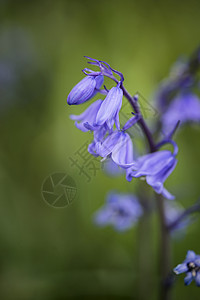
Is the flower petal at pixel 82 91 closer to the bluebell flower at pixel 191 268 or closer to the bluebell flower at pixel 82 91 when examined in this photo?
the bluebell flower at pixel 82 91

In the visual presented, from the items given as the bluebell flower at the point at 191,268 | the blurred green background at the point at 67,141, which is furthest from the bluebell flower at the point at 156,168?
the blurred green background at the point at 67,141

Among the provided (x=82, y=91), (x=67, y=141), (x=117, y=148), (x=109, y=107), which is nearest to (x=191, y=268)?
(x=117, y=148)

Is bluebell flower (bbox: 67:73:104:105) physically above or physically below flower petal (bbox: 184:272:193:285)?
above

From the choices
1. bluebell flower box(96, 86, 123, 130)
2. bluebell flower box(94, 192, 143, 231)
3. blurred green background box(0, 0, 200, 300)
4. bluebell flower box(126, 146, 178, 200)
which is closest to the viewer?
bluebell flower box(96, 86, 123, 130)

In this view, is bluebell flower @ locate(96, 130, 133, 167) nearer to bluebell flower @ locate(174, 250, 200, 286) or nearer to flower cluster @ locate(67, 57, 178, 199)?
flower cluster @ locate(67, 57, 178, 199)

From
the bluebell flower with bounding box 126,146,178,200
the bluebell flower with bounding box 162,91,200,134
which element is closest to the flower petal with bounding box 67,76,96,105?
the bluebell flower with bounding box 126,146,178,200
